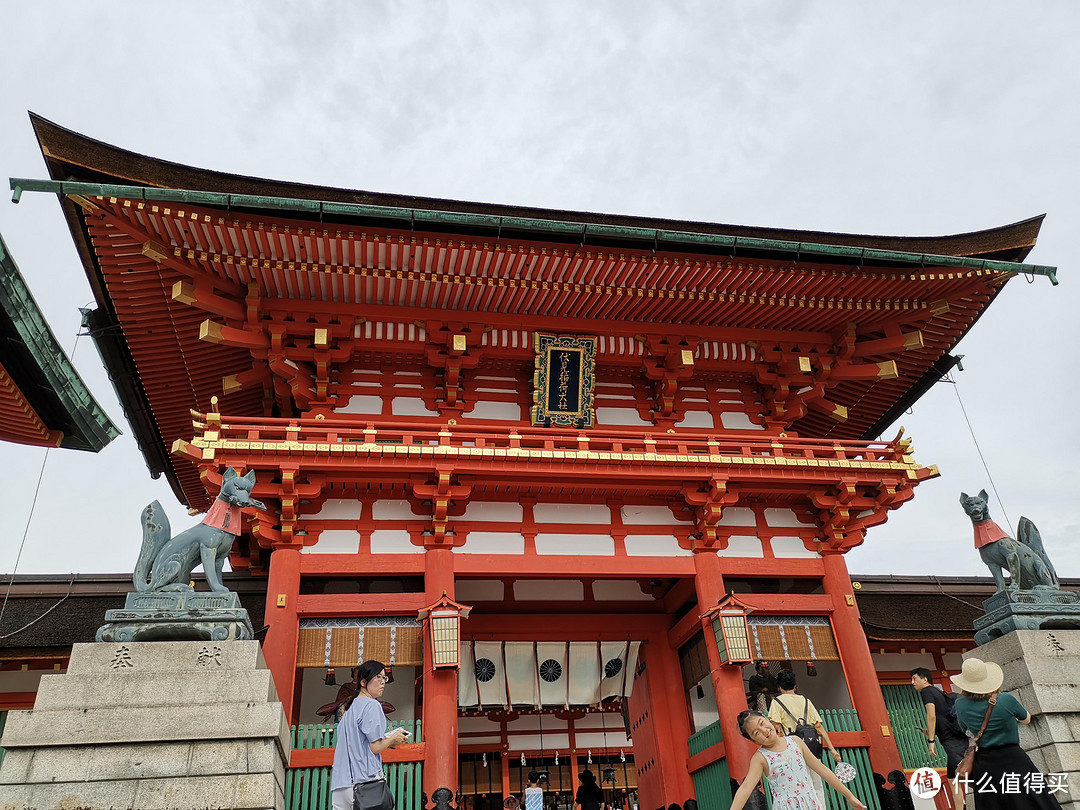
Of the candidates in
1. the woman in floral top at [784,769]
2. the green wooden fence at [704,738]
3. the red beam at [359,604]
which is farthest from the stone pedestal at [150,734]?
the green wooden fence at [704,738]

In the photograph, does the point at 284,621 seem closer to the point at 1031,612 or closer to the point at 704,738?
the point at 704,738

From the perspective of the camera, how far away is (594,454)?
10.3 meters

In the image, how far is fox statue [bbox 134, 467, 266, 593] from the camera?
7070 millimetres

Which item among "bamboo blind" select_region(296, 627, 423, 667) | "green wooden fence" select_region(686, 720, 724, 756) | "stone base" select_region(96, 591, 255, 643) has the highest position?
"bamboo blind" select_region(296, 627, 423, 667)

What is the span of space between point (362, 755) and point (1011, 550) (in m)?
7.69

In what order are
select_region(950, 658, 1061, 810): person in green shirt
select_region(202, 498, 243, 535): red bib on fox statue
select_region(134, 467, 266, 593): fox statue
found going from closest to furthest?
1. select_region(950, 658, 1061, 810): person in green shirt
2. select_region(134, 467, 266, 593): fox statue
3. select_region(202, 498, 243, 535): red bib on fox statue

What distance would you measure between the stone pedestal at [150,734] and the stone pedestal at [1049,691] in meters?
7.08

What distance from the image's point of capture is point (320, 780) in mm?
8422

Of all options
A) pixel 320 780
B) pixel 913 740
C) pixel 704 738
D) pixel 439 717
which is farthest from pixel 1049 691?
pixel 320 780

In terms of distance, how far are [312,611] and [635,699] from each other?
6.45m

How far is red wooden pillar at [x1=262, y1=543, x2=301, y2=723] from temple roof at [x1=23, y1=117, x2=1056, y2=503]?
10.4 feet

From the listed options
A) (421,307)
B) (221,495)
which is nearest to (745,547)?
(421,307)

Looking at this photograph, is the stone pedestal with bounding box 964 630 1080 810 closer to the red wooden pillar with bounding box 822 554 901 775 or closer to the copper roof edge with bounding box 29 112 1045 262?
the red wooden pillar with bounding box 822 554 901 775

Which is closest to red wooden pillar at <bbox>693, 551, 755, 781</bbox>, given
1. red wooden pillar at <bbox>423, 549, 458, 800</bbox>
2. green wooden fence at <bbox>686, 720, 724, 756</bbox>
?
green wooden fence at <bbox>686, 720, 724, 756</bbox>
